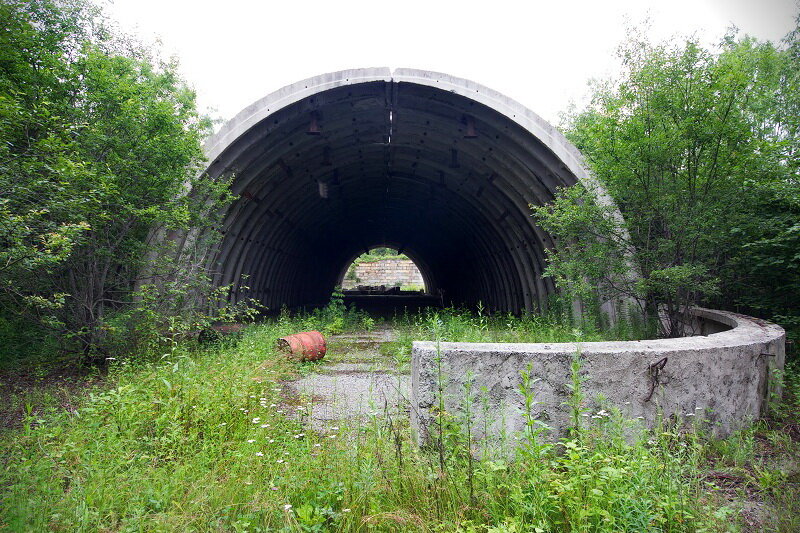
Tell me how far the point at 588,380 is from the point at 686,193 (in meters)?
4.12

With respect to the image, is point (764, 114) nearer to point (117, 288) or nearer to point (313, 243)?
point (117, 288)

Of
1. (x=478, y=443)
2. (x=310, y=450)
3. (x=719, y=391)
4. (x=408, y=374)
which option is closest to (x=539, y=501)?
(x=478, y=443)

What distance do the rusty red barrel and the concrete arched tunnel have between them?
142 cm

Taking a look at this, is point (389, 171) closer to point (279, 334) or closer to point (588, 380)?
point (279, 334)

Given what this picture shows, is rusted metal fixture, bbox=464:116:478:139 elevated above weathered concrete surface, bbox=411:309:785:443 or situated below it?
above

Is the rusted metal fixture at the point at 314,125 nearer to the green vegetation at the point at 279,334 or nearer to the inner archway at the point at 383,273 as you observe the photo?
the green vegetation at the point at 279,334

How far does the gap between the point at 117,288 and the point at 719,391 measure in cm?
792

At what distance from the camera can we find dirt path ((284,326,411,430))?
4.46m

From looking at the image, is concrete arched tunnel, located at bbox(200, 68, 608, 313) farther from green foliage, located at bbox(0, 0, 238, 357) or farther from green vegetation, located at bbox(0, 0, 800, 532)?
green foliage, located at bbox(0, 0, 238, 357)

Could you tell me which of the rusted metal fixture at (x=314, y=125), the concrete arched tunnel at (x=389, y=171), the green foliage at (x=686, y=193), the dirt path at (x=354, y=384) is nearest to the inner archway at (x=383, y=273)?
the concrete arched tunnel at (x=389, y=171)

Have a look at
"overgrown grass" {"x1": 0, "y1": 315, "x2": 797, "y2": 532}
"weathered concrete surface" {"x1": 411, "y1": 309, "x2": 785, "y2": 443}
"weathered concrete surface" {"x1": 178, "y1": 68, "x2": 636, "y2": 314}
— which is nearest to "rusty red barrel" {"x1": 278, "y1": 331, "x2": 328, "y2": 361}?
"weathered concrete surface" {"x1": 178, "y1": 68, "x2": 636, "y2": 314}

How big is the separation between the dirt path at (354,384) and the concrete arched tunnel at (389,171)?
2377mm

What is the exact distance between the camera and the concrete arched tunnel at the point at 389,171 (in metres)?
9.01

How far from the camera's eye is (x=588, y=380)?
3.46m
